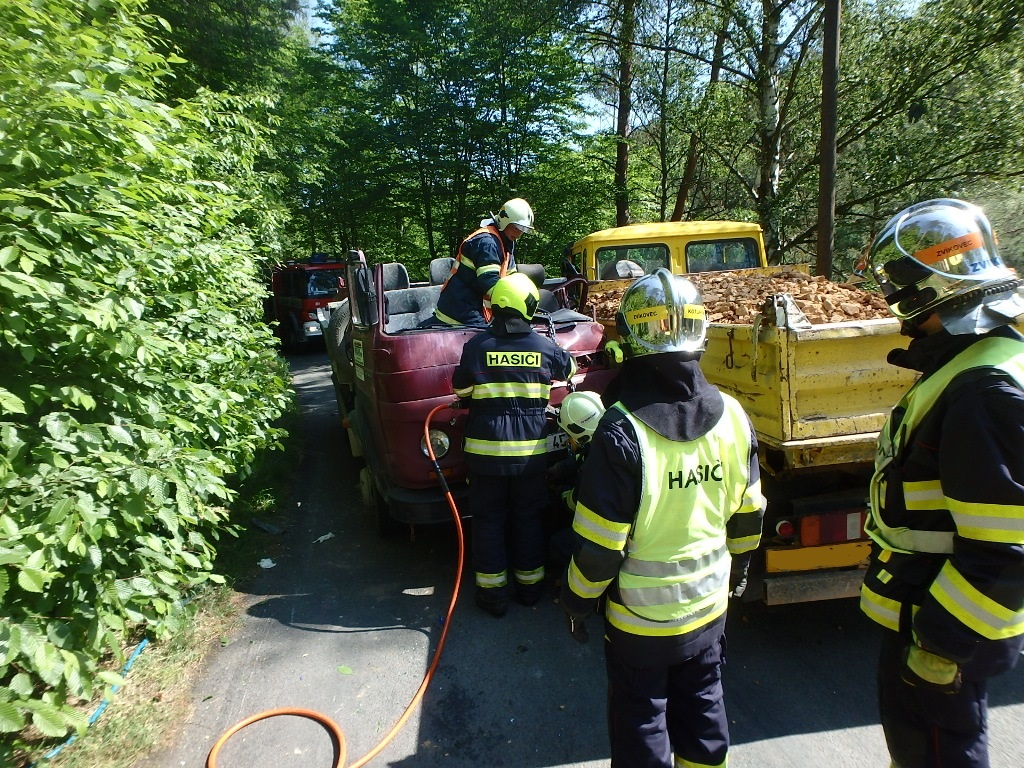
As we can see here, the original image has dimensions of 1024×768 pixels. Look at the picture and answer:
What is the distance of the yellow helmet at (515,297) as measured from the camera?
3670 millimetres

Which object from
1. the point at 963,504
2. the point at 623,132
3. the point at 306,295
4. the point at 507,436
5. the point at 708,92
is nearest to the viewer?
the point at 963,504

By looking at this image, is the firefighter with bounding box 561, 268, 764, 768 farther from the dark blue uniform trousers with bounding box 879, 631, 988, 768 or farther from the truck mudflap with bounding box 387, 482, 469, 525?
the truck mudflap with bounding box 387, 482, 469, 525

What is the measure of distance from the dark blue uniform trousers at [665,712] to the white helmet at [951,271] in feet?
4.06

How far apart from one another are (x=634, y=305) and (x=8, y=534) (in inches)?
81.6

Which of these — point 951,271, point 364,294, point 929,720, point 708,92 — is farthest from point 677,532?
point 708,92

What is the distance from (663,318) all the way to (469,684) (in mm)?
2213

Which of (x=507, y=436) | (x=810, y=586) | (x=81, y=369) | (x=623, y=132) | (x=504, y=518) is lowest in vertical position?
(x=810, y=586)

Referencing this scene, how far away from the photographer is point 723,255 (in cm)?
738

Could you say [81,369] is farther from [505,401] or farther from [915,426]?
[915,426]

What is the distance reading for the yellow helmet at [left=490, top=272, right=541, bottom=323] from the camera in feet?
12.0

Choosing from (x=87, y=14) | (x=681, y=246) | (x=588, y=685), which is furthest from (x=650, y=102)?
(x=588, y=685)

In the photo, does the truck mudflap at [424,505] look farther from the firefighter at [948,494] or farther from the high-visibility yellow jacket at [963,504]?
the high-visibility yellow jacket at [963,504]

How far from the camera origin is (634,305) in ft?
6.74

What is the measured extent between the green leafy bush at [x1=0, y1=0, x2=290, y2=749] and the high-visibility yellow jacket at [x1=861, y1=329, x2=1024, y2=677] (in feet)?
8.34
